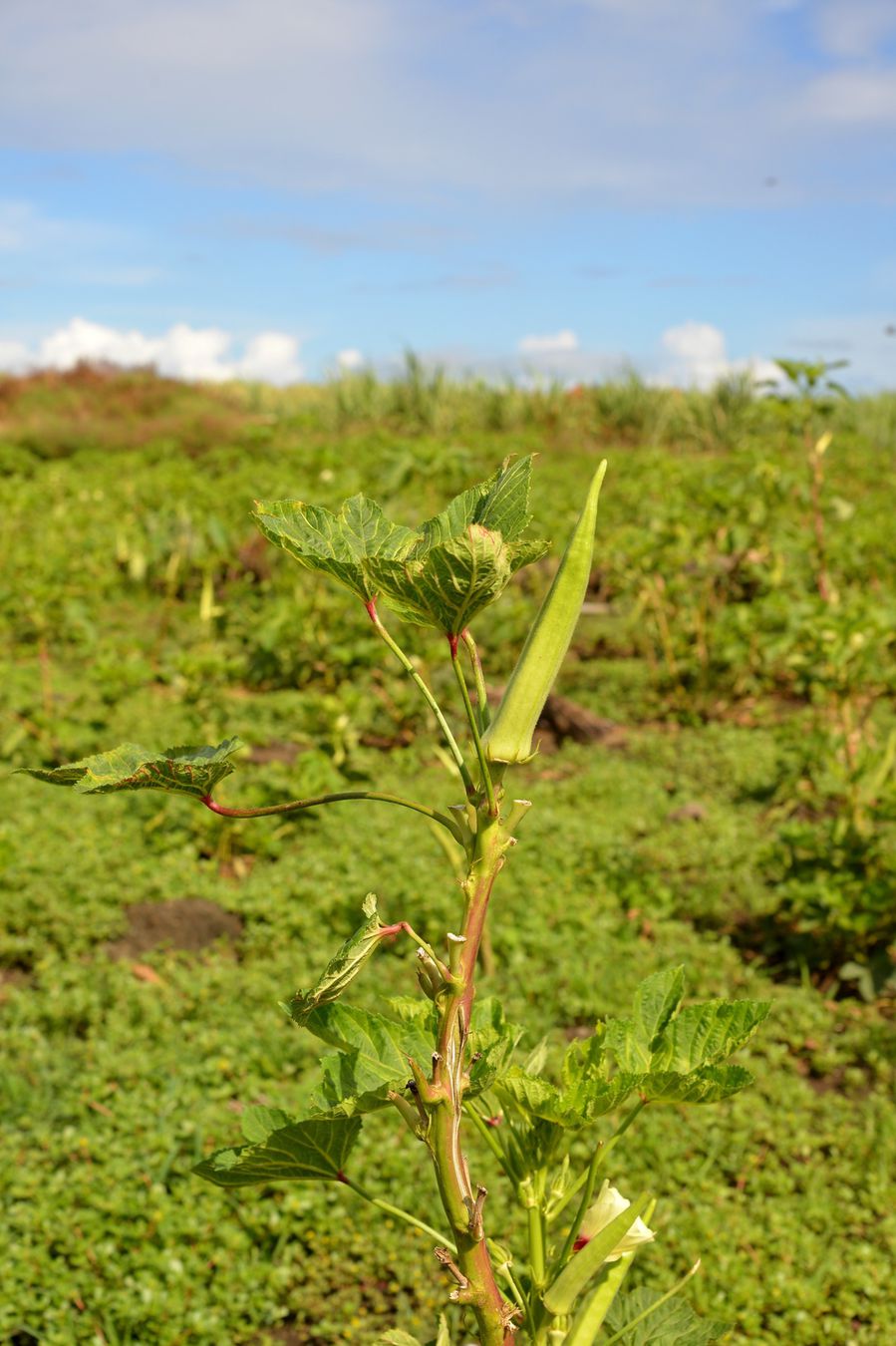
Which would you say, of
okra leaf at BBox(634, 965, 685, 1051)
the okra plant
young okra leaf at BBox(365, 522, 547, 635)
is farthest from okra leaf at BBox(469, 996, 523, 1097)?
young okra leaf at BBox(365, 522, 547, 635)

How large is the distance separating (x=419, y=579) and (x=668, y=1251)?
7.67 feet

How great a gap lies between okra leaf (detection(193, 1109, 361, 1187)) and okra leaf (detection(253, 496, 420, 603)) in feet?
1.55

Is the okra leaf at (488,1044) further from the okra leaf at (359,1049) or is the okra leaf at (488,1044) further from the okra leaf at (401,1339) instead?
the okra leaf at (401,1339)

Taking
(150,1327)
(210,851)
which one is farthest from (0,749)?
(150,1327)

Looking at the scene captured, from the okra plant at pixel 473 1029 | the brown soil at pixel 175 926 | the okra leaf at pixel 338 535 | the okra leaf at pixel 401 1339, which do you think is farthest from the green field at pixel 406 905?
the okra leaf at pixel 401 1339

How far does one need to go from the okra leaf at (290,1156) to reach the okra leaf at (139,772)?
0.32 meters

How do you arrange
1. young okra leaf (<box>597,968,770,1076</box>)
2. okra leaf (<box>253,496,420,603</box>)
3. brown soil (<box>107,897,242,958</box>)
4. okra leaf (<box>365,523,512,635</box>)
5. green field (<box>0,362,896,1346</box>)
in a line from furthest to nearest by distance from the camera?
1. brown soil (<box>107,897,242,958</box>)
2. green field (<box>0,362,896,1346</box>)
3. young okra leaf (<box>597,968,770,1076</box>)
4. okra leaf (<box>253,496,420,603</box>)
5. okra leaf (<box>365,523,512,635</box>)

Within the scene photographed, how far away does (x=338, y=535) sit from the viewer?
97 centimetres

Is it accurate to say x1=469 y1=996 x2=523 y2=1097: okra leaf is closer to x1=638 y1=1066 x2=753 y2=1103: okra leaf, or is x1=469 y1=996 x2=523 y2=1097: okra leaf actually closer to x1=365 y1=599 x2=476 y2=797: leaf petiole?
x1=638 y1=1066 x2=753 y2=1103: okra leaf

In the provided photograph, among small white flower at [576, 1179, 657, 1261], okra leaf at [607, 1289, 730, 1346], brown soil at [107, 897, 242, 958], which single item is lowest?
brown soil at [107, 897, 242, 958]

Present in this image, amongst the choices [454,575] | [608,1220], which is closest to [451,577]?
[454,575]

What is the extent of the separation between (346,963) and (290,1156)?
0.97 feet

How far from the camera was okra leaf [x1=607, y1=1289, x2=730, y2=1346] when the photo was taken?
1.18 m

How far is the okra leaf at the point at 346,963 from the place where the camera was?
0.84 metres
